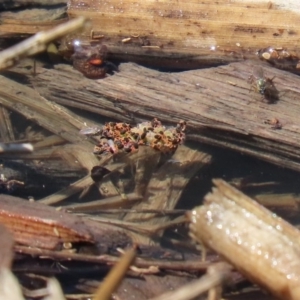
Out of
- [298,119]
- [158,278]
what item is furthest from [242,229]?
[298,119]

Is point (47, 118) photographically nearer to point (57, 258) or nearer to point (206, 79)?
point (206, 79)

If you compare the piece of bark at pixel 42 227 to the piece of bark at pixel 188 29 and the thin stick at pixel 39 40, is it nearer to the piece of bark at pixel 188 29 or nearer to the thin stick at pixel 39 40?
the thin stick at pixel 39 40

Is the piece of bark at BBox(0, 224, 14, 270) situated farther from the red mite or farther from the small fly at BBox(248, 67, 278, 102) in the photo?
the small fly at BBox(248, 67, 278, 102)

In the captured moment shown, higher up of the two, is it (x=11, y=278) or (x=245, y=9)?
(x=245, y=9)

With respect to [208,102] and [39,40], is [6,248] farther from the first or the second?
[208,102]

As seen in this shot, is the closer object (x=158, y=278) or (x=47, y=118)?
(x=158, y=278)

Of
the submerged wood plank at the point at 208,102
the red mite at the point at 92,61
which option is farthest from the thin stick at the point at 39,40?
the red mite at the point at 92,61
